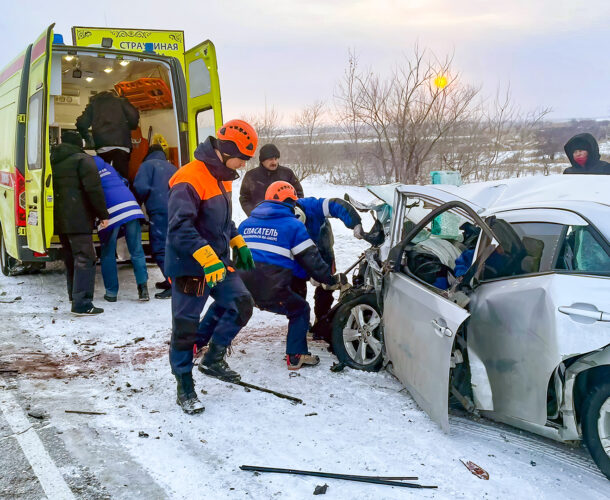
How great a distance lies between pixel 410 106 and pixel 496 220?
9756mm

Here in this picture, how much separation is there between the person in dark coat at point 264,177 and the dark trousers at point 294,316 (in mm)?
2628

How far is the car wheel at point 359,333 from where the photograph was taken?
4.48 m

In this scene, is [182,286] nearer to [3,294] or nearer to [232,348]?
[232,348]

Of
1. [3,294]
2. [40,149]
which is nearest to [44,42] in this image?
[40,149]

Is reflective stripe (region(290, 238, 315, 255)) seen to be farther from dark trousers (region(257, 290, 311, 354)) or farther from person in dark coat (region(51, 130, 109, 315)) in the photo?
person in dark coat (region(51, 130, 109, 315))

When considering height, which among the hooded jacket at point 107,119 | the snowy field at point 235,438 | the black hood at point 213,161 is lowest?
Result: the snowy field at point 235,438

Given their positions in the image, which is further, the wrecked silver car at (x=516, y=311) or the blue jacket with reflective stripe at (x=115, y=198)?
the blue jacket with reflective stripe at (x=115, y=198)

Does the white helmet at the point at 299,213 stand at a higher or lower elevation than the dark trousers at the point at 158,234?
higher

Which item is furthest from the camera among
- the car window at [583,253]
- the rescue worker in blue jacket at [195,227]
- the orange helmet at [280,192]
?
the orange helmet at [280,192]

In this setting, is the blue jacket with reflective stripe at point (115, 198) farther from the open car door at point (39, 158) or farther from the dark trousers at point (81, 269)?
the open car door at point (39, 158)

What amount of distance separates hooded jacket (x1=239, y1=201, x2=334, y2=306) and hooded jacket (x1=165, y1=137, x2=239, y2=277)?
0.66 metres

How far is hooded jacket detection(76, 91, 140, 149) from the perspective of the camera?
7.08 m

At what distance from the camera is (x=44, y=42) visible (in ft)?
18.9

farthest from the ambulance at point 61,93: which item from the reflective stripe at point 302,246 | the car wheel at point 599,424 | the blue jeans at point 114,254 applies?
the car wheel at point 599,424
